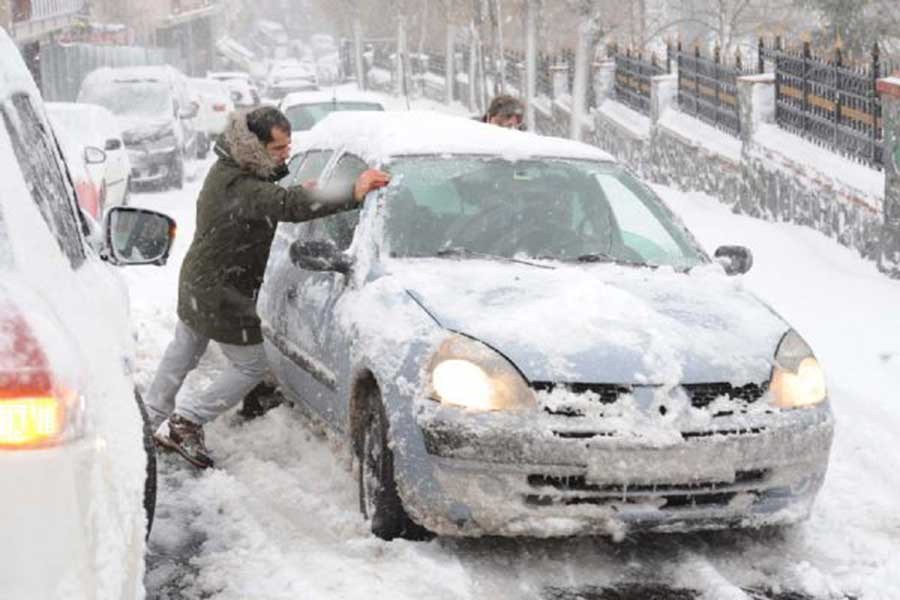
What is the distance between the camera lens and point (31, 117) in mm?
4309

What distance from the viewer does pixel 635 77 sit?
2519cm

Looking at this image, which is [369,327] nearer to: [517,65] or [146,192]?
[146,192]

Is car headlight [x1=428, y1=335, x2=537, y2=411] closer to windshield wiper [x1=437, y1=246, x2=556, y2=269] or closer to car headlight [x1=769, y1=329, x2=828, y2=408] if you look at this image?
car headlight [x1=769, y1=329, x2=828, y2=408]

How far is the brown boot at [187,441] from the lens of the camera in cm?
665

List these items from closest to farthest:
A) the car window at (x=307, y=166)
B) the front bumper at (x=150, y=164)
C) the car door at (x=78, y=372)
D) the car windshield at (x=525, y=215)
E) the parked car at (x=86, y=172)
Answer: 1. the car door at (x=78, y=372)
2. the car windshield at (x=525, y=215)
3. the car window at (x=307, y=166)
4. the parked car at (x=86, y=172)
5. the front bumper at (x=150, y=164)

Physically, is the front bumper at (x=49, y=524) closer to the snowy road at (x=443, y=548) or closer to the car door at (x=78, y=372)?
the car door at (x=78, y=372)

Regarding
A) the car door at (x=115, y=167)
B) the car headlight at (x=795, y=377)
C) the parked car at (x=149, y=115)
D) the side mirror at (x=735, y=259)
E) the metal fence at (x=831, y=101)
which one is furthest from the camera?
the parked car at (x=149, y=115)

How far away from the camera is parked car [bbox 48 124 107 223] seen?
13.2 metres

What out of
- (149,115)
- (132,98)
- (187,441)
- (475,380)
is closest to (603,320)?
(475,380)

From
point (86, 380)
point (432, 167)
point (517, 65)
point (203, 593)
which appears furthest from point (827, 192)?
point (517, 65)

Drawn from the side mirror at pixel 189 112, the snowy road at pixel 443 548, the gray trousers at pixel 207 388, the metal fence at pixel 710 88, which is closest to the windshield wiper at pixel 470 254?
the snowy road at pixel 443 548

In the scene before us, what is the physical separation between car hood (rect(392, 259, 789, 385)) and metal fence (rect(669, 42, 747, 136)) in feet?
41.3

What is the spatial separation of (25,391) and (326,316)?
3694 mm

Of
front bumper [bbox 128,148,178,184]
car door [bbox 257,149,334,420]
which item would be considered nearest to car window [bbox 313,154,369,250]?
car door [bbox 257,149,334,420]
